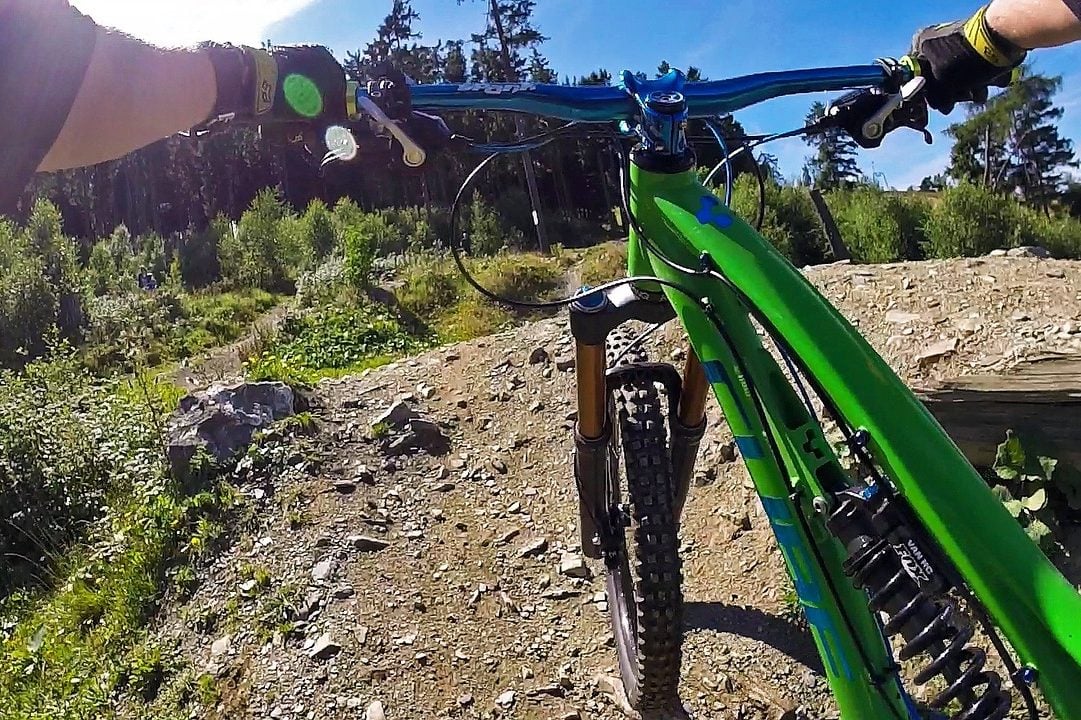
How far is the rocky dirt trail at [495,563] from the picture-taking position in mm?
3607

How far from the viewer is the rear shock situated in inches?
58.3

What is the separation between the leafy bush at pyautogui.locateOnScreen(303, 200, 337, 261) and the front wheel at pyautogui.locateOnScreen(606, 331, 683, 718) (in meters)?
19.5

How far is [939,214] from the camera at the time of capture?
10.5m

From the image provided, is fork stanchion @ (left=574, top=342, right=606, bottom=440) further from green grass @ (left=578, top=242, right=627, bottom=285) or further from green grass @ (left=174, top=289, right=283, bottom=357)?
green grass @ (left=174, top=289, right=283, bottom=357)

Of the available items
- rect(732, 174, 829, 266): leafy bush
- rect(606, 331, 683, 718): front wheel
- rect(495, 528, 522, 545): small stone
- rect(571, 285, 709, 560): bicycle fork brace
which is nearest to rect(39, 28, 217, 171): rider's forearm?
rect(571, 285, 709, 560): bicycle fork brace

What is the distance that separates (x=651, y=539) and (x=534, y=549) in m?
1.94

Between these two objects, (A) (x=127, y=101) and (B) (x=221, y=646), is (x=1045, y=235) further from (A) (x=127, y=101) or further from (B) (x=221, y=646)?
(A) (x=127, y=101)

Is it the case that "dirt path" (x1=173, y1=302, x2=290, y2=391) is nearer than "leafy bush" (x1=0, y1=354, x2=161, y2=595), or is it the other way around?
"leafy bush" (x1=0, y1=354, x2=161, y2=595)

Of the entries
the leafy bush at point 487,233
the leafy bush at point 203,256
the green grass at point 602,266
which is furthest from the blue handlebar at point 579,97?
the leafy bush at point 203,256

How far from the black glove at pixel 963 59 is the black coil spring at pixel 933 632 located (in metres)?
1.23

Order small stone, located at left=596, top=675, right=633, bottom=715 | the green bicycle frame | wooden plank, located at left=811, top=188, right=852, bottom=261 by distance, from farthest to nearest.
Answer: wooden plank, located at left=811, top=188, right=852, bottom=261, small stone, located at left=596, top=675, right=633, bottom=715, the green bicycle frame

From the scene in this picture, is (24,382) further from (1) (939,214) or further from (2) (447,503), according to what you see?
(1) (939,214)

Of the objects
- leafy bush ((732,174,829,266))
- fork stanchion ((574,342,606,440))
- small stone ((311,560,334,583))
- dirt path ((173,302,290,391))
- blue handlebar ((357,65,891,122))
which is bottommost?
small stone ((311,560,334,583))

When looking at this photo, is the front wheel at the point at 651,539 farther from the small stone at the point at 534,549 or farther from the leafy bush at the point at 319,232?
the leafy bush at the point at 319,232
